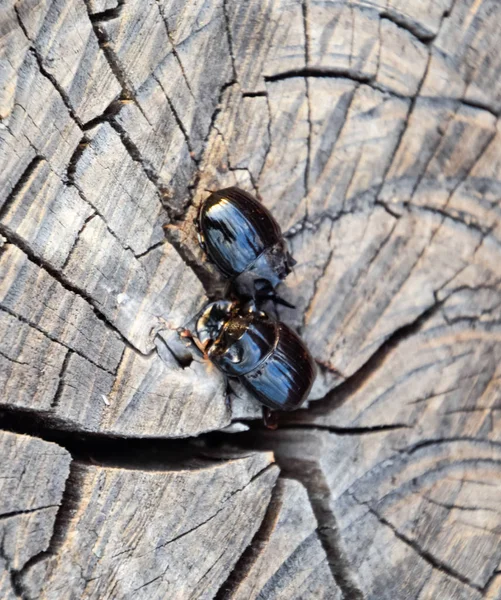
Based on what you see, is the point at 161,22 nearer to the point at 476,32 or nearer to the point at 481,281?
the point at 476,32

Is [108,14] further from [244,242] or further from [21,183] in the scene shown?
[244,242]

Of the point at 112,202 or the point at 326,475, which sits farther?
the point at 326,475

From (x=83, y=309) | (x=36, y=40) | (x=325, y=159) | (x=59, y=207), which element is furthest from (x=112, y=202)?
(x=325, y=159)

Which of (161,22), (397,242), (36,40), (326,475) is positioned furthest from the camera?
(397,242)

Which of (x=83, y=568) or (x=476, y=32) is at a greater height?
(x=476, y=32)

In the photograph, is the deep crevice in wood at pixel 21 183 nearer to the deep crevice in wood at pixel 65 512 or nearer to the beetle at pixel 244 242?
the beetle at pixel 244 242

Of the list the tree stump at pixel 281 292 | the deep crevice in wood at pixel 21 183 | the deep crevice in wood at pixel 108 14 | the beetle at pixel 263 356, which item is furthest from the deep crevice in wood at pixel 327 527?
the deep crevice in wood at pixel 108 14
